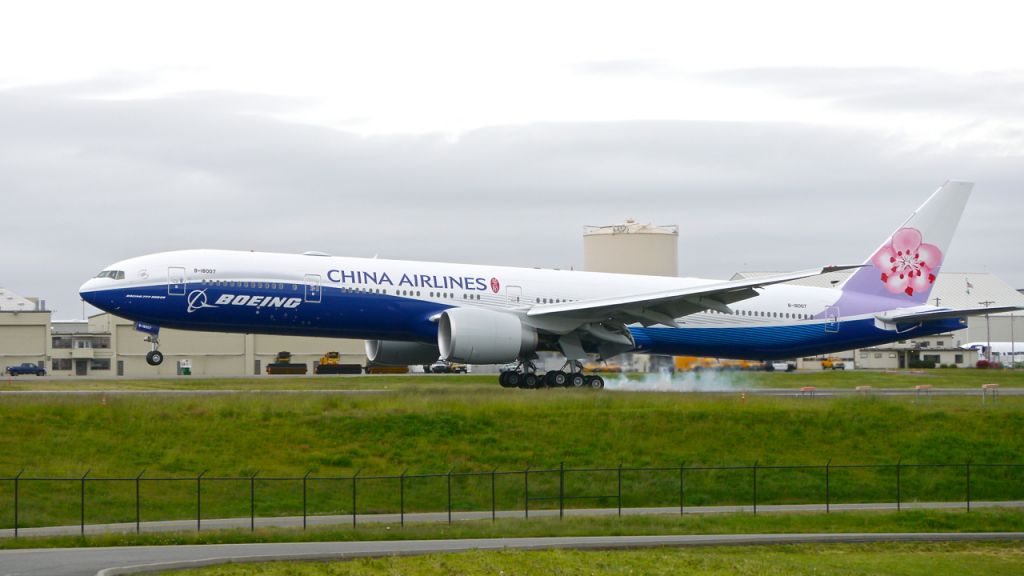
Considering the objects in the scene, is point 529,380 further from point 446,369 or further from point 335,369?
point 335,369

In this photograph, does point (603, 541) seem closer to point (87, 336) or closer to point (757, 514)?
point (757, 514)

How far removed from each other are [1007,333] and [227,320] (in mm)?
109912

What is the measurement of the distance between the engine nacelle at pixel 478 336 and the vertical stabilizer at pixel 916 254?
17.6 meters

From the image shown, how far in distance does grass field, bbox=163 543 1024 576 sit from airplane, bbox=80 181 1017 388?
18.9 m

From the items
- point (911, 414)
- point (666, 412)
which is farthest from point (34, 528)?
point (911, 414)

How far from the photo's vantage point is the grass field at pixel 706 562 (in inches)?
861

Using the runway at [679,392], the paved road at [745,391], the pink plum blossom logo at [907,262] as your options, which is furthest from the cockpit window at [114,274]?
the pink plum blossom logo at [907,262]

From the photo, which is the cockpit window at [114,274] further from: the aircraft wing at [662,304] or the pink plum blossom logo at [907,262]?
the pink plum blossom logo at [907,262]

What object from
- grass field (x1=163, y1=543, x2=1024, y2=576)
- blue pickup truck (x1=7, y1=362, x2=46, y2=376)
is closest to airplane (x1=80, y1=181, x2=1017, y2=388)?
grass field (x1=163, y1=543, x2=1024, y2=576)

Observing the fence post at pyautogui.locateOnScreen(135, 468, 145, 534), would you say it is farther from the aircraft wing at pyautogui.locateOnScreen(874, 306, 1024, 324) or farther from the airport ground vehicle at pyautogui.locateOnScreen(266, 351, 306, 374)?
the airport ground vehicle at pyautogui.locateOnScreen(266, 351, 306, 374)

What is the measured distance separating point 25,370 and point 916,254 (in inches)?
2336

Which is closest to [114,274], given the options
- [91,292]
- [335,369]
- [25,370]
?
[91,292]

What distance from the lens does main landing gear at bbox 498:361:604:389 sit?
1886 inches

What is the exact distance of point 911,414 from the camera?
4388cm
